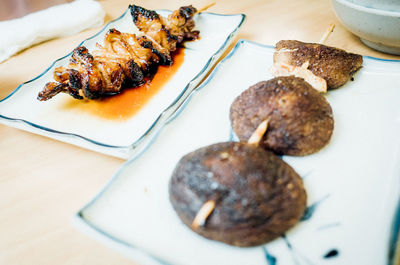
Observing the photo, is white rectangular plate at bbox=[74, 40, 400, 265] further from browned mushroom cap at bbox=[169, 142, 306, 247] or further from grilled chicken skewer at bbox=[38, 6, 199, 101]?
grilled chicken skewer at bbox=[38, 6, 199, 101]

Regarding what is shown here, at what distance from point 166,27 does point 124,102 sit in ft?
3.48

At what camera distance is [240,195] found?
4.17 ft

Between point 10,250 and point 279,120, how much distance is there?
1617 millimetres

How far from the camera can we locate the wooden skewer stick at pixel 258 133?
156 centimetres

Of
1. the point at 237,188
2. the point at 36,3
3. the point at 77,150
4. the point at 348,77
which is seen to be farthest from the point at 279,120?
the point at 36,3

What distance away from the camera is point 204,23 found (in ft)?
10.6

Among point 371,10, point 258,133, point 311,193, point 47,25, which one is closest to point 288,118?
point 258,133

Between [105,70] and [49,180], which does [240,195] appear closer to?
[49,180]

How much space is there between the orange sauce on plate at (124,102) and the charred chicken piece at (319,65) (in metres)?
0.99

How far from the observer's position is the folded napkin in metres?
3.18

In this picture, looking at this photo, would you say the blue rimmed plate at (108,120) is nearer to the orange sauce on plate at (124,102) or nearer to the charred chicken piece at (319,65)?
the orange sauce on plate at (124,102)

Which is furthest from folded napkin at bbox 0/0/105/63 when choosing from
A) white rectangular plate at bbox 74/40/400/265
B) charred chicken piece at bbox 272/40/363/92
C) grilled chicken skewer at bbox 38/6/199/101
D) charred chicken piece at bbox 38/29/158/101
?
charred chicken piece at bbox 272/40/363/92

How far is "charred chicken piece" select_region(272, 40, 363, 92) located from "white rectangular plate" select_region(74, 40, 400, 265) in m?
0.12

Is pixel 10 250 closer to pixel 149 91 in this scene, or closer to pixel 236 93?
pixel 149 91
